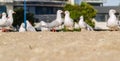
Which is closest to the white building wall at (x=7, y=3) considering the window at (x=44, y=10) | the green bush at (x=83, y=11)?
the window at (x=44, y=10)

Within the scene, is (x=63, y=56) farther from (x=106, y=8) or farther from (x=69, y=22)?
(x=106, y=8)

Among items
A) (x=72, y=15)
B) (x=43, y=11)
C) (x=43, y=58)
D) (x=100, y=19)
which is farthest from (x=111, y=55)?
(x=43, y=11)

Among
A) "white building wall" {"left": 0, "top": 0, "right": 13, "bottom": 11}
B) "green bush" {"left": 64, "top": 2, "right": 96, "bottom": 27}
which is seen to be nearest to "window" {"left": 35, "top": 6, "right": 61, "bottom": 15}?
"white building wall" {"left": 0, "top": 0, "right": 13, "bottom": 11}

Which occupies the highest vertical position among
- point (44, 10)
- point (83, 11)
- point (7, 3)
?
point (7, 3)

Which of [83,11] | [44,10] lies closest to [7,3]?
[44,10]

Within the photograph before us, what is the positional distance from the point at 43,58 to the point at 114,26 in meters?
17.4

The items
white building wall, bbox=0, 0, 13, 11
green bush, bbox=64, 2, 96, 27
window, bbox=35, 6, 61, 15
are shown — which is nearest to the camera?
green bush, bbox=64, 2, 96, 27

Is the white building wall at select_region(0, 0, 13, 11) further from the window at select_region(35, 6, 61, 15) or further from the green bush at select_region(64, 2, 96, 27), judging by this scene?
the green bush at select_region(64, 2, 96, 27)

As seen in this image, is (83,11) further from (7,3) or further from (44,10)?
(44,10)

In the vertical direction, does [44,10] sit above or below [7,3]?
below

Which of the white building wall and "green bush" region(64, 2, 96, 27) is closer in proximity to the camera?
"green bush" region(64, 2, 96, 27)

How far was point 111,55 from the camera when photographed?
23.9ft

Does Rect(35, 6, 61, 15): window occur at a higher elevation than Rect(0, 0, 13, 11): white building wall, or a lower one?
lower

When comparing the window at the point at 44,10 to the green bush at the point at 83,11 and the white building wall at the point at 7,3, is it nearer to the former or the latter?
the white building wall at the point at 7,3
